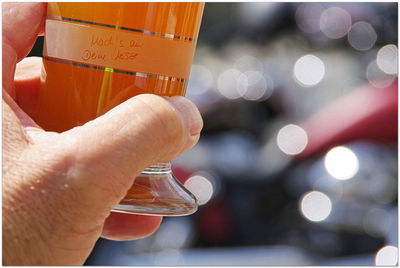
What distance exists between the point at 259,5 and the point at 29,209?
2.97 meters

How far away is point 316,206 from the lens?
322cm

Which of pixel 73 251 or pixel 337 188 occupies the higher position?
pixel 73 251

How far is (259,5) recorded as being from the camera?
12.5 ft

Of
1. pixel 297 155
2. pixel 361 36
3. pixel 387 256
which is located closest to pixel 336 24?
pixel 361 36

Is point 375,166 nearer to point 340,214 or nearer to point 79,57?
point 340,214

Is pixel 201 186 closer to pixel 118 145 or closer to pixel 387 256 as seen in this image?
pixel 387 256

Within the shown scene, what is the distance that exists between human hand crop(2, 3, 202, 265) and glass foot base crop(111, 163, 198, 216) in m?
0.13

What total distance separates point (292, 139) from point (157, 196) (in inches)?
84.4

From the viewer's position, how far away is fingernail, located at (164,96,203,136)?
1158mm

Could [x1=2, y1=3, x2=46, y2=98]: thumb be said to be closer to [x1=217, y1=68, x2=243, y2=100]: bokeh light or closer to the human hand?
the human hand

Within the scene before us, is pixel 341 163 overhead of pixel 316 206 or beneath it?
overhead

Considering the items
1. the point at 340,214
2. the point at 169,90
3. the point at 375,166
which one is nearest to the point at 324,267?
the point at 340,214

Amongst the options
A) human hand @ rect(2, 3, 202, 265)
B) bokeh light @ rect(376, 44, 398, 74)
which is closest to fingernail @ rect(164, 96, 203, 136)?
human hand @ rect(2, 3, 202, 265)

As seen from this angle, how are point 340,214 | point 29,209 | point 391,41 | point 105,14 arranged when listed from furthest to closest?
1. point 391,41
2. point 340,214
3. point 105,14
4. point 29,209
